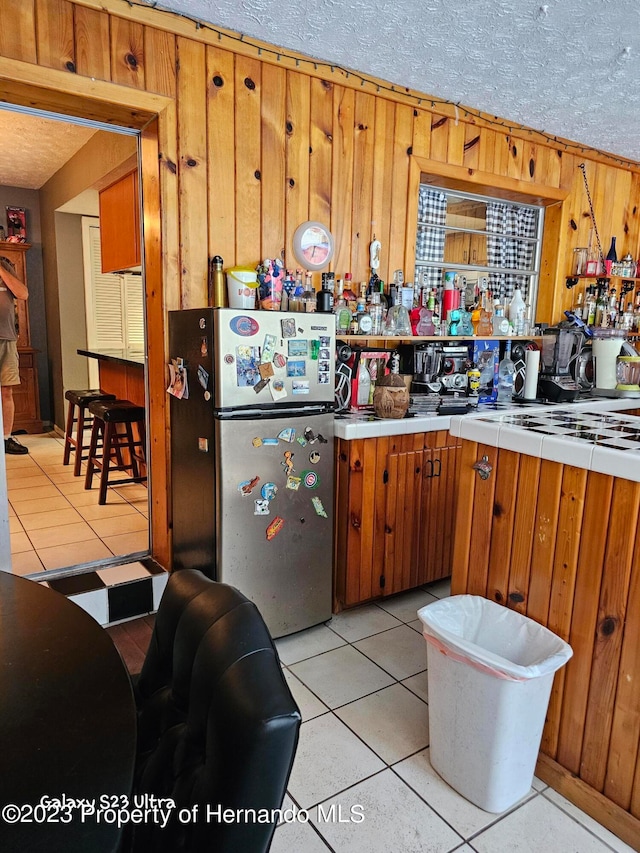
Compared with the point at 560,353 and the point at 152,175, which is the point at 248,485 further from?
the point at 560,353

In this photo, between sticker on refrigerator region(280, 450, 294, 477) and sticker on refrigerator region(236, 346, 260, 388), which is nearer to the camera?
sticker on refrigerator region(236, 346, 260, 388)

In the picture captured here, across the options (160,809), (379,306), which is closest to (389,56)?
(379,306)

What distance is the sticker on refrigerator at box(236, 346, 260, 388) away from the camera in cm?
238

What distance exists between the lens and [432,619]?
1.79 m

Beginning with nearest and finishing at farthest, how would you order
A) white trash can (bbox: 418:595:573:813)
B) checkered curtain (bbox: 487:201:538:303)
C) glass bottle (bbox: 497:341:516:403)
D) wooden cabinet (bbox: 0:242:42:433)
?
1. white trash can (bbox: 418:595:573:813)
2. glass bottle (bbox: 497:341:516:403)
3. checkered curtain (bbox: 487:201:538:303)
4. wooden cabinet (bbox: 0:242:42:433)

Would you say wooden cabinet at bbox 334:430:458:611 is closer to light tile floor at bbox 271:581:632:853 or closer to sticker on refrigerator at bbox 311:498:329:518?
sticker on refrigerator at bbox 311:498:329:518

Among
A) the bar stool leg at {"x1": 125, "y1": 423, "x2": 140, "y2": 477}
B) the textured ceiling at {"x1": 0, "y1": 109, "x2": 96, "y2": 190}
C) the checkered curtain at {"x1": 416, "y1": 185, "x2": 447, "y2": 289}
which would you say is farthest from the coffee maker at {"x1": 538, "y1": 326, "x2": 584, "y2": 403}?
the textured ceiling at {"x1": 0, "y1": 109, "x2": 96, "y2": 190}

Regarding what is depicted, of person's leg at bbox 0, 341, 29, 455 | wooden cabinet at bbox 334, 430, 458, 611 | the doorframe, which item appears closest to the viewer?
the doorframe

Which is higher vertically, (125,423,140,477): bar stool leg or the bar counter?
the bar counter

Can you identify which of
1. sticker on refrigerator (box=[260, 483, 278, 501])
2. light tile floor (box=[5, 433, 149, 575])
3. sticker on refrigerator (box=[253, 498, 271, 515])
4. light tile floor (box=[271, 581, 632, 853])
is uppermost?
sticker on refrigerator (box=[260, 483, 278, 501])

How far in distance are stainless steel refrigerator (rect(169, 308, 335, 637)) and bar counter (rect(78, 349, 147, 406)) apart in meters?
1.53

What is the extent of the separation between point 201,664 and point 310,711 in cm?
138

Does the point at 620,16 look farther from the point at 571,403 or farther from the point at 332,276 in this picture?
the point at 571,403

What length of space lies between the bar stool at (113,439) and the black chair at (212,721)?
2950mm
